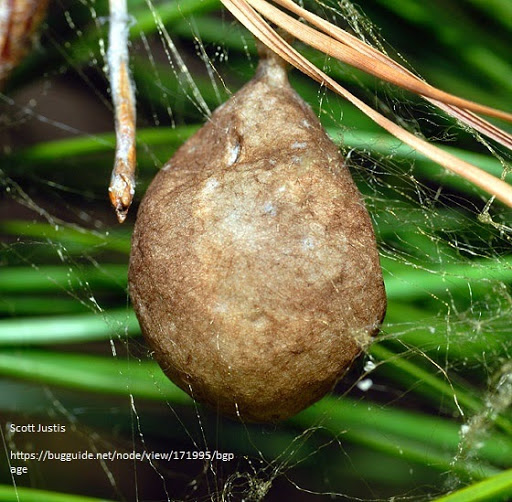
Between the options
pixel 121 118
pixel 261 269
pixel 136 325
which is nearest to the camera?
pixel 261 269

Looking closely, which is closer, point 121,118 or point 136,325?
point 121,118

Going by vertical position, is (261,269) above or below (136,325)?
above

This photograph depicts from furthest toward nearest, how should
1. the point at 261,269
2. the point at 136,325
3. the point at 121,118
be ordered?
the point at 136,325 → the point at 121,118 → the point at 261,269

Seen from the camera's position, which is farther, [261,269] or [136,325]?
[136,325]

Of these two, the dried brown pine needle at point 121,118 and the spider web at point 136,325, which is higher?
the dried brown pine needle at point 121,118

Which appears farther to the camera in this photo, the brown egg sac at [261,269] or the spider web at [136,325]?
the spider web at [136,325]

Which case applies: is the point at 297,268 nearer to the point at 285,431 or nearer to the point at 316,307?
the point at 316,307
